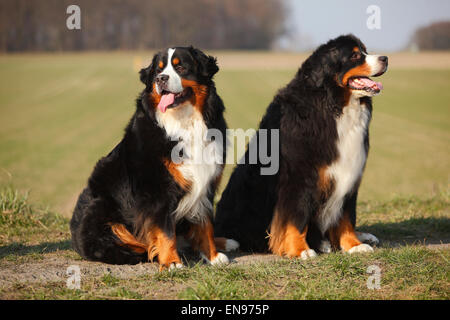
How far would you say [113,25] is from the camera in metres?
66.0

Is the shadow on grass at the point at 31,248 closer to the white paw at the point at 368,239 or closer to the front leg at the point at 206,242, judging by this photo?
the front leg at the point at 206,242

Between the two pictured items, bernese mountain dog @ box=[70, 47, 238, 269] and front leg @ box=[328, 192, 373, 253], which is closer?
bernese mountain dog @ box=[70, 47, 238, 269]

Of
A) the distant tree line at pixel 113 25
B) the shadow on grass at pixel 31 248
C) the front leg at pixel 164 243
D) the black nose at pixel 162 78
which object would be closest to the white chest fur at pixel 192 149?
the front leg at pixel 164 243

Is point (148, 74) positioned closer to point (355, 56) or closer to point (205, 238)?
point (205, 238)

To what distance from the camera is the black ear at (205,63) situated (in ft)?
15.3

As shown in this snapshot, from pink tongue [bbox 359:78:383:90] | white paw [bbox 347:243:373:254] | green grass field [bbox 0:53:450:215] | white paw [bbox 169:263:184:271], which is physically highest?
pink tongue [bbox 359:78:383:90]

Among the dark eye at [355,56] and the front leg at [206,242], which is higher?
the dark eye at [355,56]

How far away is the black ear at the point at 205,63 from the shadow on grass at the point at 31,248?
2.42 meters

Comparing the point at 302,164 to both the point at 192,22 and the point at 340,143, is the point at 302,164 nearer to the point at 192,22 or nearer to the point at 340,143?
the point at 340,143

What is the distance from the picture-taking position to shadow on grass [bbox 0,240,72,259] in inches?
207

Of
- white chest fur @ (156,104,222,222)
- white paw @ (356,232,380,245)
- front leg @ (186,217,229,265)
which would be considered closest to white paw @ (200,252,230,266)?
front leg @ (186,217,229,265)

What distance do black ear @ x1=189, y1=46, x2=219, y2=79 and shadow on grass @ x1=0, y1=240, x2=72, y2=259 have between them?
2.42 meters

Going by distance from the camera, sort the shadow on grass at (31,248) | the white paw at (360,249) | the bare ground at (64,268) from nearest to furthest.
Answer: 1. the bare ground at (64,268)
2. the white paw at (360,249)
3. the shadow on grass at (31,248)

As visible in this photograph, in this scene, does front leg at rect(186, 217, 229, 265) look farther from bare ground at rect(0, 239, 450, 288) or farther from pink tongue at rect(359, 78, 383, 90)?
pink tongue at rect(359, 78, 383, 90)
